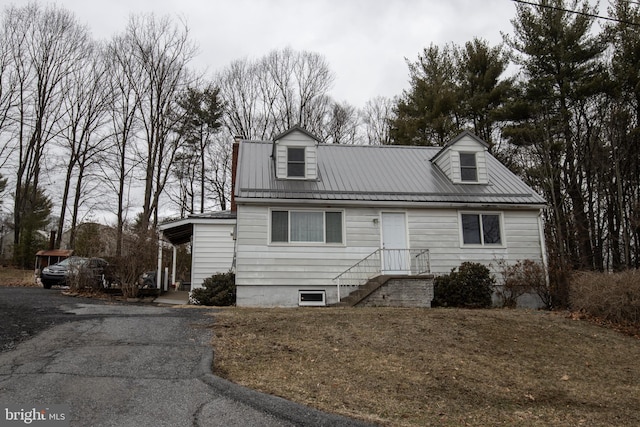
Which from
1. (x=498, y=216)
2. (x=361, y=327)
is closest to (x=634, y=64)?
(x=498, y=216)

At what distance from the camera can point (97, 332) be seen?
7.16m

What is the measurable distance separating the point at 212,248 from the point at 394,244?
244 inches

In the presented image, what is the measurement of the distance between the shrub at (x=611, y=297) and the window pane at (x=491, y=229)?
3.03 meters

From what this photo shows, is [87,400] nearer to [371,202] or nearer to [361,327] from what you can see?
[361,327]

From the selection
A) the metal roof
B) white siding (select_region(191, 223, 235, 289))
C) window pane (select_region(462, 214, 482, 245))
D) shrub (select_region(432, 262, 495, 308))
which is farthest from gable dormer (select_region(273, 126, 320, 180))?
shrub (select_region(432, 262, 495, 308))

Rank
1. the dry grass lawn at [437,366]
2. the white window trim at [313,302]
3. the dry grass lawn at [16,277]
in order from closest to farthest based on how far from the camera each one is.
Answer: the dry grass lawn at [437,366], the white window trim at [313,302], the dry grass lawn at [16,277]

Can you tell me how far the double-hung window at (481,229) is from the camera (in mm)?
13727

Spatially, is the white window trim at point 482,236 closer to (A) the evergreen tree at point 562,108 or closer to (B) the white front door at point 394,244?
(B) the white front door at point 394,244

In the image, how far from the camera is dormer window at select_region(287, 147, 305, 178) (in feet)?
46.5

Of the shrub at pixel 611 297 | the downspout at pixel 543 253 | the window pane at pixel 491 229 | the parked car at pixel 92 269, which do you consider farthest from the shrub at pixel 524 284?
the parked car at pixel 92 269

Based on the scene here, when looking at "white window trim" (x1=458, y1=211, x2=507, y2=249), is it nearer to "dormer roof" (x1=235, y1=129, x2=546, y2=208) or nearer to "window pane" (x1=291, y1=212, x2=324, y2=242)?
"dormer roof" (x1=235, y1=129, x2=546, y2=208)

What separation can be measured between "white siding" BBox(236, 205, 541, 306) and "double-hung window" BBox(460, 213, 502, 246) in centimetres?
23

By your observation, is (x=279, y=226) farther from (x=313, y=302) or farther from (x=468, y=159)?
(x=468, y=159)

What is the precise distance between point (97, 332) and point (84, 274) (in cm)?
793
